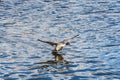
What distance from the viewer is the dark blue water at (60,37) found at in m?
22.0

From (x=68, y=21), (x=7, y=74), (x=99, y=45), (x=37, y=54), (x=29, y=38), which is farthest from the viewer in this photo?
(x=68, y=21)

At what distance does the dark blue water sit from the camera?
22.0 m

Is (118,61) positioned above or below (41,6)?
below

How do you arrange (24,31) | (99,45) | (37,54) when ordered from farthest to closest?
(24,31), (99,45), (37,54)

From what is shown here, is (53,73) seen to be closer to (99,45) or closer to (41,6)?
(99,45)

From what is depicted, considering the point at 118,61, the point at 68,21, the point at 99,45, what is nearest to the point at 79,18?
the point at 68,21

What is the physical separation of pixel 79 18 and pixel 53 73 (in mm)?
14030

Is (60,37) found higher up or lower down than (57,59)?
higher up

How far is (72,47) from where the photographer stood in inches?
1047

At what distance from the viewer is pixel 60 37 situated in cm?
2908

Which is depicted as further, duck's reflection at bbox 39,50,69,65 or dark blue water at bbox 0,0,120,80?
duck's reflection at bbox 39,50,69,65

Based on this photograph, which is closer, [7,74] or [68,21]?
[7,74]

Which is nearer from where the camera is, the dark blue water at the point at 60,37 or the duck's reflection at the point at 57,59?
the dark blue water at the point at 60,37

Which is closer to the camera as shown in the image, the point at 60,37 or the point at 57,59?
the point at 57,59
